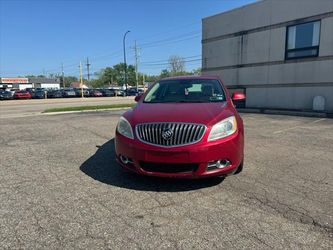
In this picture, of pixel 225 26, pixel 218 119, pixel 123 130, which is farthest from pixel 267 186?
pixel 225 26

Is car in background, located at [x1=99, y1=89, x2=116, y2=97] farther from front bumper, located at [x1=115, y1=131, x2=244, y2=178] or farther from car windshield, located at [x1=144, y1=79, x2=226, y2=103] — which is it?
front bumper, located at [x1=115, y1=131, x2=244, y2=178]

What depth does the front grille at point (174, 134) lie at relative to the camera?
137 inches

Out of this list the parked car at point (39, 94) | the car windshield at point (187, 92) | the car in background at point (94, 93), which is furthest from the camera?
the car in background at point (94, 93)

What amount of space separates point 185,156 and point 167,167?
31 centimetres

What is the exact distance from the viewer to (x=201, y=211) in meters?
3.17

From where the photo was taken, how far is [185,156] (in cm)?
343

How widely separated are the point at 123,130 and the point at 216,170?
4.57ft

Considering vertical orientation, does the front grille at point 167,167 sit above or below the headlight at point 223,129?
below

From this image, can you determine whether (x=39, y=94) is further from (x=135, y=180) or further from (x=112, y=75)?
(x=112, y=75)

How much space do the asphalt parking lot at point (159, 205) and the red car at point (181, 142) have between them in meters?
0.35

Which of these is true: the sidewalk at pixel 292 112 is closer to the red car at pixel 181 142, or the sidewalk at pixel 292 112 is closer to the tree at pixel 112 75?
the red car at pixel 181 142

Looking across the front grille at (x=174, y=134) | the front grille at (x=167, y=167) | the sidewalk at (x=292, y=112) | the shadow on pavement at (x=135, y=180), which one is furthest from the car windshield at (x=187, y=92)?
the sidewalk at (x=292, y=112)

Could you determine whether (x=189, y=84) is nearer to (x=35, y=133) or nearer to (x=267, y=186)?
(x=267, y=186)

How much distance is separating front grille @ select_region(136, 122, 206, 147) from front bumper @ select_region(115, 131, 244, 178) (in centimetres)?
7
